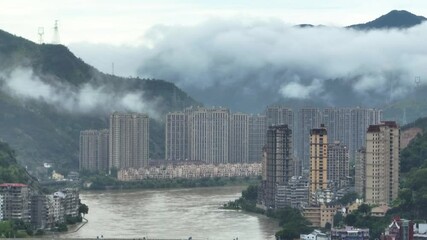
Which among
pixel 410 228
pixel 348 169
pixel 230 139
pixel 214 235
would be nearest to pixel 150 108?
pixel 230 139

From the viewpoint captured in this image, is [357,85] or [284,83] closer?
[357,85]

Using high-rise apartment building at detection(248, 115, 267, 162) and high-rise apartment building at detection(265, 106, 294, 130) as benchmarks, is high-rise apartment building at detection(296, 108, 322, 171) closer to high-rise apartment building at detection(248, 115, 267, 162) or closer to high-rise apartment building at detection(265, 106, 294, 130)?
high-rise apartment building at detection(265, 106, 294, 130)

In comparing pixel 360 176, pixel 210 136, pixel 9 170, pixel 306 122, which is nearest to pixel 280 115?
pixel 306 122

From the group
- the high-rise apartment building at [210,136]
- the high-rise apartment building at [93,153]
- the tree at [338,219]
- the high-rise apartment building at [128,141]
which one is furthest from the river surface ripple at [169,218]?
the high-rise apartment building at [210,136]

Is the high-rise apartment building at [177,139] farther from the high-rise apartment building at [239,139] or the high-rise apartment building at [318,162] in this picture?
the high-rise apartment building at [318,162]

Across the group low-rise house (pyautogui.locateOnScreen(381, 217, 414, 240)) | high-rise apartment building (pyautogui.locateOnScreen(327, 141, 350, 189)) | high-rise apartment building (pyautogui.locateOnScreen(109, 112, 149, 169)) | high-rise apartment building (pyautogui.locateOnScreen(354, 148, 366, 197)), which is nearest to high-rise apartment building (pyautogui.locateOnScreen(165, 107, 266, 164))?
high-rise apartment building (pyautogui.locateOnScreen(109, 112, 149, 169))

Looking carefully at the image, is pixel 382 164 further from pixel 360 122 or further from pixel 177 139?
pixel 177 139

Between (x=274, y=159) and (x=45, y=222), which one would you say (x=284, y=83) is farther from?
(x=45, y=222)
